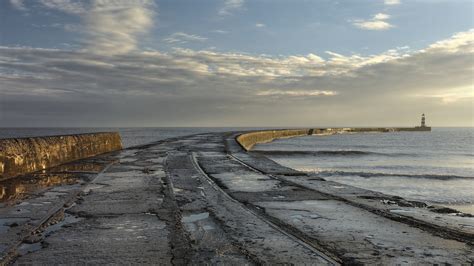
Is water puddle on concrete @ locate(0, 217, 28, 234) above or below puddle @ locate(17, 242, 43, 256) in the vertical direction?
below

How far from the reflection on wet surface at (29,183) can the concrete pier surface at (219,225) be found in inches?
1.4

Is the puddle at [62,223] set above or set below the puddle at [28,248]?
below

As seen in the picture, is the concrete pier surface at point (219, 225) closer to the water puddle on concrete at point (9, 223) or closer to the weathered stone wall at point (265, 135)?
the water puddle on concrete at point (9, 223)

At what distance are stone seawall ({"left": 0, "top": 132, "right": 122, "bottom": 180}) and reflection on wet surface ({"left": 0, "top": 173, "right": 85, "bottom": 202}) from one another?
0.42m

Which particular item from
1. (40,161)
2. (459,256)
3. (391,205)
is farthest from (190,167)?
(459,256)

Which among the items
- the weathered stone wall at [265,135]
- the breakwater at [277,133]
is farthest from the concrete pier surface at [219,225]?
the weathered stone wall at [265,135]

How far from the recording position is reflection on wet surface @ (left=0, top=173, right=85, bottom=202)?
7480mm

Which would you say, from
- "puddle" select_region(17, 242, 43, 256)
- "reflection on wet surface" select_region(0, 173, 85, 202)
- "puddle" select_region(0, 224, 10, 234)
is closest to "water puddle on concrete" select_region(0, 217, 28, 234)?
"puddle" select_region(0, 224, 10, 234)

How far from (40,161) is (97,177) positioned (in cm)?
293

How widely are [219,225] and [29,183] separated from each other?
5.69 m

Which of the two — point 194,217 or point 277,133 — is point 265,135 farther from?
point 194,217

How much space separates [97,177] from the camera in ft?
32.5

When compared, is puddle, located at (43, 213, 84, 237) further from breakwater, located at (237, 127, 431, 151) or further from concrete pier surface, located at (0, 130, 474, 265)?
breakwater, located at (237, 127, 431, 151)

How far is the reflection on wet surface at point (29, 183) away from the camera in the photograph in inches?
295
